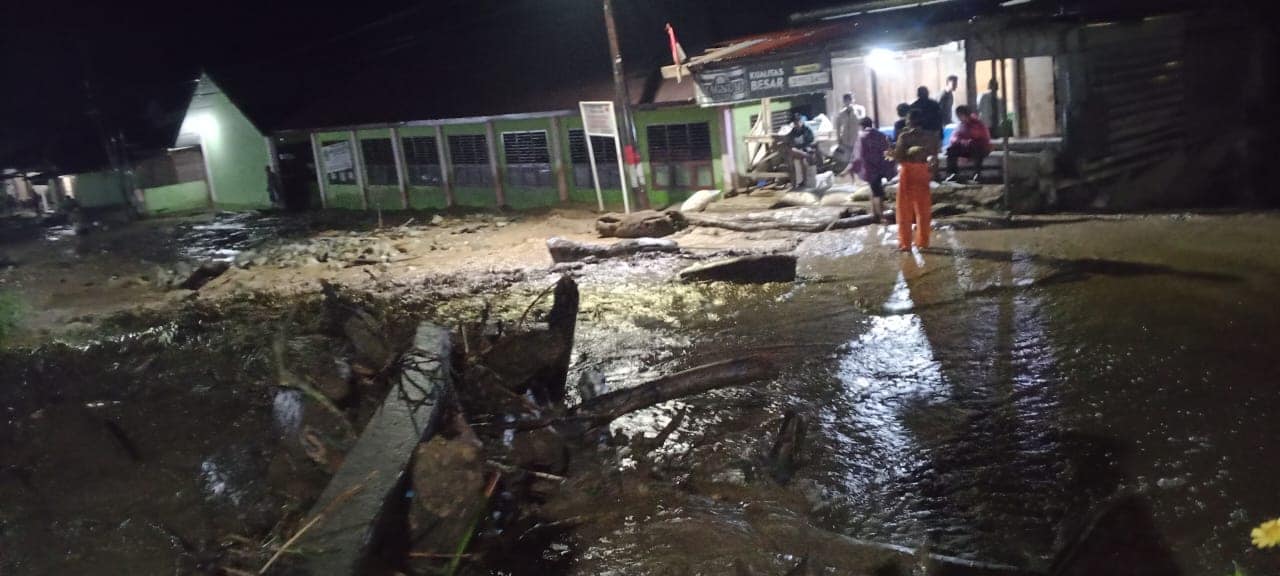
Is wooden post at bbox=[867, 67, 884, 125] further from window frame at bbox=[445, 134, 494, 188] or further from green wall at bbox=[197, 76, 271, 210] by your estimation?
green wall at bbox=[197, 76, 271, 210]

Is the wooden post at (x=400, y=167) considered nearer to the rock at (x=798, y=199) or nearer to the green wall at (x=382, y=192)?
the green wall at (x=382, y=192)

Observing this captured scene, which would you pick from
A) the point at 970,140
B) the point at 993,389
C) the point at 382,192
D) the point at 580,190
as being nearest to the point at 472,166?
the point at 580,190

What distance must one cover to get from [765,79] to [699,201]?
2702 millimetres

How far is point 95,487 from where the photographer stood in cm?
604

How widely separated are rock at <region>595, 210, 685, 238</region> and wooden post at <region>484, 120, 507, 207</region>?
7.36 meters

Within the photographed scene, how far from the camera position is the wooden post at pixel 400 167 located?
24.9 m

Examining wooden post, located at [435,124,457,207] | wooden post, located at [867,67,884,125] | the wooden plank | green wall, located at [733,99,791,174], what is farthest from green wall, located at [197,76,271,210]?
the wooden plank

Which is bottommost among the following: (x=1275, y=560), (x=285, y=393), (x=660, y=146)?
(x=1275, y=560)

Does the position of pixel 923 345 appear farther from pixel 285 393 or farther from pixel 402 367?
pixel 285 393

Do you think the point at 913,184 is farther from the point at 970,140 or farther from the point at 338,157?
the point at 338,157

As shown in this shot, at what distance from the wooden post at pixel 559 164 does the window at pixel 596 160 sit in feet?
0.85

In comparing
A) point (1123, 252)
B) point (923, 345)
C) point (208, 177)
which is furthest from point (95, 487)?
point (208, 177)

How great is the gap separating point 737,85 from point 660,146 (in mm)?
3345

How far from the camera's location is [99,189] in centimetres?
3506
